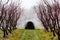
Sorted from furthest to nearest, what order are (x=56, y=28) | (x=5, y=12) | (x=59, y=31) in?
(x=5, y=12)
(x=56, y=28)
(x=59, y=31)

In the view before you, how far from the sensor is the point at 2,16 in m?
31.4

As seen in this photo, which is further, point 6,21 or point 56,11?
point 6,21

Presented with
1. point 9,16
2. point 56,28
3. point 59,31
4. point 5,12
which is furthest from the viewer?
point 9,16

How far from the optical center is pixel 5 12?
3222 cm

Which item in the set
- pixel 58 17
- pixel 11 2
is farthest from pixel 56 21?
pixel 11 2

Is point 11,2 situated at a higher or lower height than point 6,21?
higher

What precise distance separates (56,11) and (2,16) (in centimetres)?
692

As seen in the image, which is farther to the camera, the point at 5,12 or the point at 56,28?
the point at 5,12

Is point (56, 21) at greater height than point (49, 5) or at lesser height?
lesser

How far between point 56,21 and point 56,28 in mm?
907

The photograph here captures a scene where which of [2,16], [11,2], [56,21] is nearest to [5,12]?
[2,16]

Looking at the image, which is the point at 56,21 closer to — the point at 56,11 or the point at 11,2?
the point at 56,11

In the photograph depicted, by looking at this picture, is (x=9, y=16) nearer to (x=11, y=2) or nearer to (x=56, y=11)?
(x=11, y=2)

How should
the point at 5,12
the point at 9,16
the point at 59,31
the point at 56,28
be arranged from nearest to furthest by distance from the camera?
the point at 59,31
the point at 56,28
the point at 5,12
the point at 9,16
